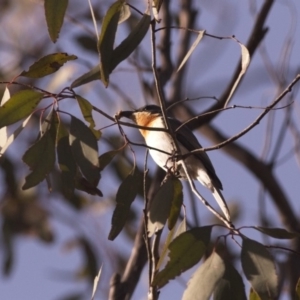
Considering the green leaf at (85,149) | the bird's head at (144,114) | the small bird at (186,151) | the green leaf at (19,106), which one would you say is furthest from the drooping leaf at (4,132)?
the bird's head at (144,114)

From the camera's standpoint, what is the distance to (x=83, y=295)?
5.20 meters

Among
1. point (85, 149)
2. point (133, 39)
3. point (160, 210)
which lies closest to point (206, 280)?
point (160, 210)

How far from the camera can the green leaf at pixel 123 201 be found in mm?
2441

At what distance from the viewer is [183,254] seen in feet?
7.50

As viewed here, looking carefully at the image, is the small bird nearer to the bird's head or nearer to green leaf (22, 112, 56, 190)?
the bird's head

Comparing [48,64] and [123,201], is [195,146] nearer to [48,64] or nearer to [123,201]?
[123,201]

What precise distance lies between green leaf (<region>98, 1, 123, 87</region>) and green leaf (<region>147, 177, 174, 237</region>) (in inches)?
15.4

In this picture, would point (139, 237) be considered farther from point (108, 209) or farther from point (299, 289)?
point (108, 209)

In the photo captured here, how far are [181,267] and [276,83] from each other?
8.83 ft

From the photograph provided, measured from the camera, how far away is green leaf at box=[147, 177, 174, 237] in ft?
7.82

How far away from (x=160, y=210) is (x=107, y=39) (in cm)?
54

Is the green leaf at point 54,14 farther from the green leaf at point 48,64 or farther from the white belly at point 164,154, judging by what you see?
the white belly at point 164,154

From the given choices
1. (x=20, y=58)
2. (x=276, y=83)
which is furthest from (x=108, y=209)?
(x=276, y=83)

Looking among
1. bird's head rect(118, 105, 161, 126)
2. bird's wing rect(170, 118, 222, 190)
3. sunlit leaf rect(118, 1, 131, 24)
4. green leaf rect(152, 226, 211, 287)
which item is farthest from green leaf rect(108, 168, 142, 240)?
bird's head rect(118, 105, 161, 126)
